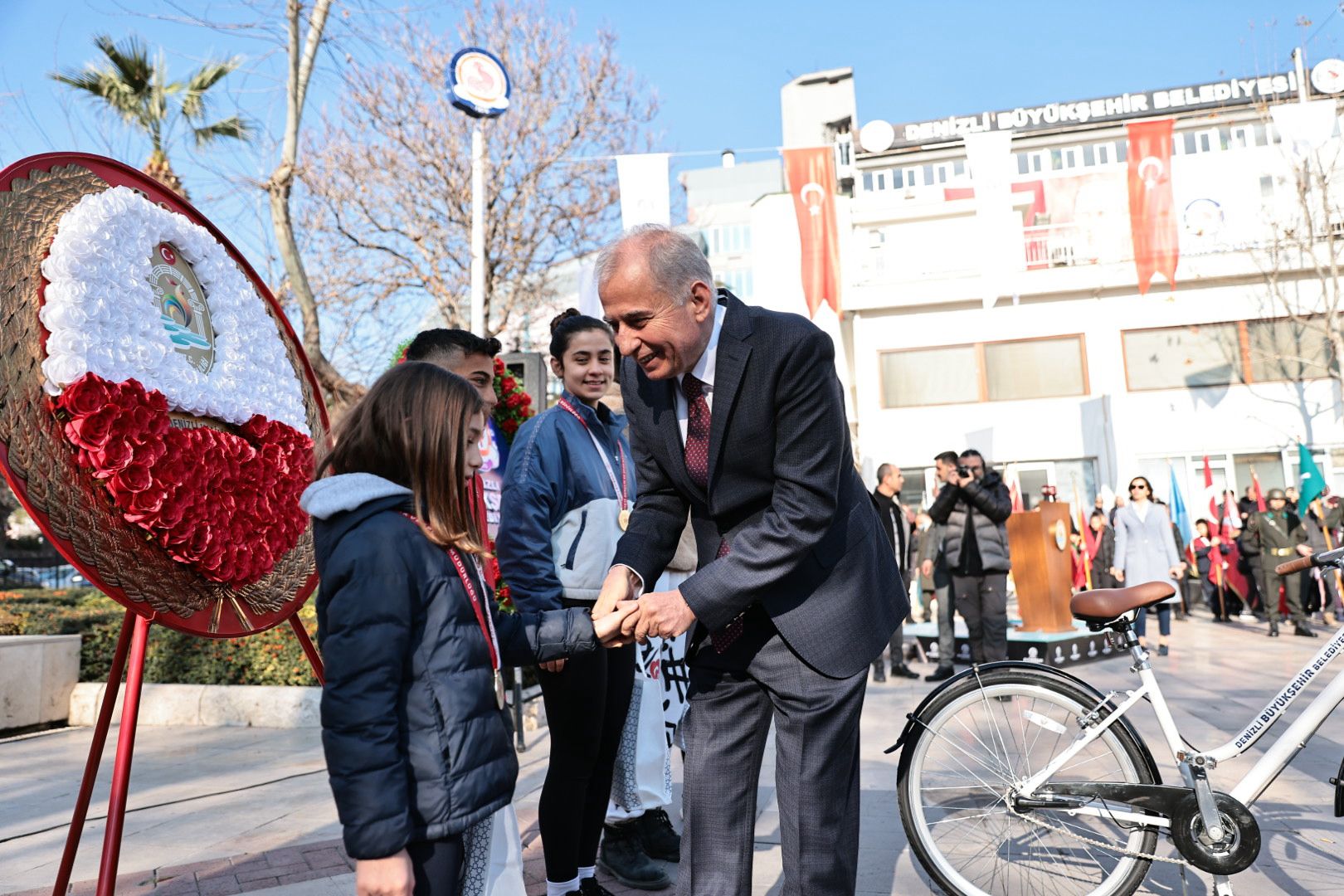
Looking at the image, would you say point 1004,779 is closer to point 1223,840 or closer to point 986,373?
point 1223,840

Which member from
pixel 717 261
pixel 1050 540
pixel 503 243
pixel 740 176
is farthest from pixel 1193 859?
pixel 740 176

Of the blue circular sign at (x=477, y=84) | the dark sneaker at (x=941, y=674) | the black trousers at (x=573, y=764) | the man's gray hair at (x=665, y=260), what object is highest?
the blue circular sign at (x=477, y=84)

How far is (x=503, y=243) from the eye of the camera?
18.5m

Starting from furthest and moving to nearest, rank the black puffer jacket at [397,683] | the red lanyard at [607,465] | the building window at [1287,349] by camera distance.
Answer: the building window at [1287,349] → the red lanyard at [607,465] → the black puffer jacket at [397,683]

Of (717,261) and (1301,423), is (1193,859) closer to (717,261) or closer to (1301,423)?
(1301,423)

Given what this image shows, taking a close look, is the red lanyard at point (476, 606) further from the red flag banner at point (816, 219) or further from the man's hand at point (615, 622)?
the red flag banner at point (816, 219)

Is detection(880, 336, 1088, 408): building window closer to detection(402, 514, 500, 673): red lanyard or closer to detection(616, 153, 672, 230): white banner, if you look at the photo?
detection(616, 153, 672, 230): white banner

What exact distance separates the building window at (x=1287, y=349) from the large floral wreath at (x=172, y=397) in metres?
26.4

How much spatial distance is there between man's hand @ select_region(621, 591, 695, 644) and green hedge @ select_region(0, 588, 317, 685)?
6014 millimetres

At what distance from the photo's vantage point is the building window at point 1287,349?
968 inches

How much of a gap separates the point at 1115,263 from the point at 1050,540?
18.5 meters

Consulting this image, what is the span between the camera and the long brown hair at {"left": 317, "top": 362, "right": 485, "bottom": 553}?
7.27 feet

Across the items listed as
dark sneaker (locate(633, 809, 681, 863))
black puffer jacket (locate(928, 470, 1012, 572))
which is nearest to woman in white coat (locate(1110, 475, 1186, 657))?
black puffer jacket (locate(928, 470, 1012, 572))

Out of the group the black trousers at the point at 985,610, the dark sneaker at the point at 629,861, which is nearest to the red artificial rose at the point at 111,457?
the dark sneaker at the point at 629,861
